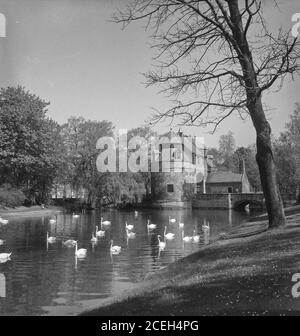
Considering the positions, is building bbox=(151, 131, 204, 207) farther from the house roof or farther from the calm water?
the calm water

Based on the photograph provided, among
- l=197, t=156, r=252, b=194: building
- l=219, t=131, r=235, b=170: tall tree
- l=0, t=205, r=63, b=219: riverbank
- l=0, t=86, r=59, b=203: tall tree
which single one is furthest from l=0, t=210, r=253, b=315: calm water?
l=219, t=131, r=235, b=170: tall tree

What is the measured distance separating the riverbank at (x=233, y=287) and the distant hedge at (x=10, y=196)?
3211cm

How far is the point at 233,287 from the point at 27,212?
121 feet

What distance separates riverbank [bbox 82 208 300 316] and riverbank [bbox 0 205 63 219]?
3092 cm

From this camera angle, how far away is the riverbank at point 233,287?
6059 mm

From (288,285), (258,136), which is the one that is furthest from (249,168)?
(288,285)

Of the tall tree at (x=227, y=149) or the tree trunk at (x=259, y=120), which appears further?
the tall tree at (x=227, y=149)

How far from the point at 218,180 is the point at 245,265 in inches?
2459

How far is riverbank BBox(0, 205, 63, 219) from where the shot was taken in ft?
128

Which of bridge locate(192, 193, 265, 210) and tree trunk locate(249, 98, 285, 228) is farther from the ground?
tree trunk locate(249, 98, 285, 228)

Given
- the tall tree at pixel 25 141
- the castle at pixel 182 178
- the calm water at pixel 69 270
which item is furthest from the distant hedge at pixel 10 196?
the castle at pixel 182 178

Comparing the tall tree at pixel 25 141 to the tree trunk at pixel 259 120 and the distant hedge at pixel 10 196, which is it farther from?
the tree trunk at pixel 259 120
